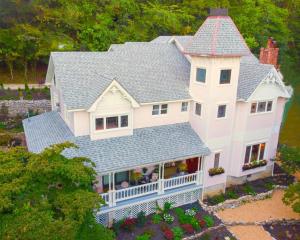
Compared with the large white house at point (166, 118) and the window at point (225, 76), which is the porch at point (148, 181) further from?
the window at point (225, 76)

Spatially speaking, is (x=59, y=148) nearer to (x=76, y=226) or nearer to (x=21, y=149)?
(x=21, y=149)

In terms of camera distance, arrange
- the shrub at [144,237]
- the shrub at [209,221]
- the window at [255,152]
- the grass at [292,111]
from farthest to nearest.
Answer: the grass at [292,111] < the window at [255,152] < the shrub at [209,221] < the shrub at [144,237]

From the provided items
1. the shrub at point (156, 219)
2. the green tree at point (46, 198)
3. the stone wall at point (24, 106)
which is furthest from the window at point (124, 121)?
the stone wall at point (24, 106)

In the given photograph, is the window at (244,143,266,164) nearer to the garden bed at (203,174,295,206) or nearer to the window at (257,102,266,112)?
the garden bed at (203,174,295,206)

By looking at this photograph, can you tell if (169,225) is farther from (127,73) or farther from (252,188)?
(127,73)

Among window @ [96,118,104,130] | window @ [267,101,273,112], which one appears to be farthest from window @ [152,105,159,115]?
window @ [267,101,273,112]

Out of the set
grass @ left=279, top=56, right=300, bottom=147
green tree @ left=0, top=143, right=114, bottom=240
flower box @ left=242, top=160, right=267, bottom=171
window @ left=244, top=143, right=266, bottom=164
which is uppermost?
green tree @ left=0, top=143, right=114, bottom=240

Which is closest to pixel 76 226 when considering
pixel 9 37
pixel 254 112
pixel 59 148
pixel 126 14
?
pixel 59 148
